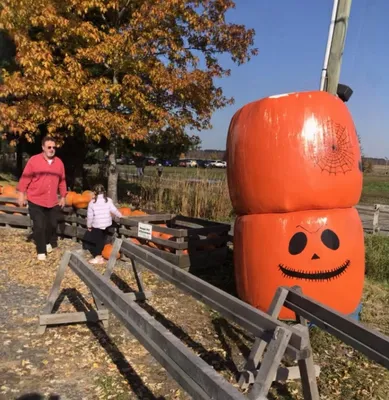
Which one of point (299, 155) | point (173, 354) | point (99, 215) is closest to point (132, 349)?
point (173, 354)

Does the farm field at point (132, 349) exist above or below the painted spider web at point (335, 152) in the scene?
below

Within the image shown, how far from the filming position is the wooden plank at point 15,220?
28.9 ft

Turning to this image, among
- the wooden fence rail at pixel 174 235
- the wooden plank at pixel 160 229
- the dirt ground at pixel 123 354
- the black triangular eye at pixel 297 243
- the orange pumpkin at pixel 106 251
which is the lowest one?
the dirt ground at pixel 123 354

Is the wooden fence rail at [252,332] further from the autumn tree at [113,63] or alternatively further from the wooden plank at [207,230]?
the autumn tree at [113,63]

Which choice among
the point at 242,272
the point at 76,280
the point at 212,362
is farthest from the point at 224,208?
the point at 212,362

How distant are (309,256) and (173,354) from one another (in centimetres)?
233

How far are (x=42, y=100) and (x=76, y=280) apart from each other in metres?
4.82

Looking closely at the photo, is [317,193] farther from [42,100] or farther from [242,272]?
[42,100]

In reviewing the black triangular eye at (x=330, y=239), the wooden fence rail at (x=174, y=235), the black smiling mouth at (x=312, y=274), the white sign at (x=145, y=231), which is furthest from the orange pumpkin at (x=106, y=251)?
the black triangular eye at (x=330, y=239)

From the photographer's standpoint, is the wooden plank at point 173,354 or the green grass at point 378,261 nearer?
the wooden plank at point 173,354

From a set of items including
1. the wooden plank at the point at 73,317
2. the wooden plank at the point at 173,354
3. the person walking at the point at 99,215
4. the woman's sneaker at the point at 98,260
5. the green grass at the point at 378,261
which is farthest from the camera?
the person walking at the point at 99,215

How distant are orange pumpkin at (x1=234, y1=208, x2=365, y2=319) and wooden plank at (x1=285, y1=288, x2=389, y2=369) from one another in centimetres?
105

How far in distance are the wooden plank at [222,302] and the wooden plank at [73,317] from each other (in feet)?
2.06

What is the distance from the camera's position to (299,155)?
411 centimetres
